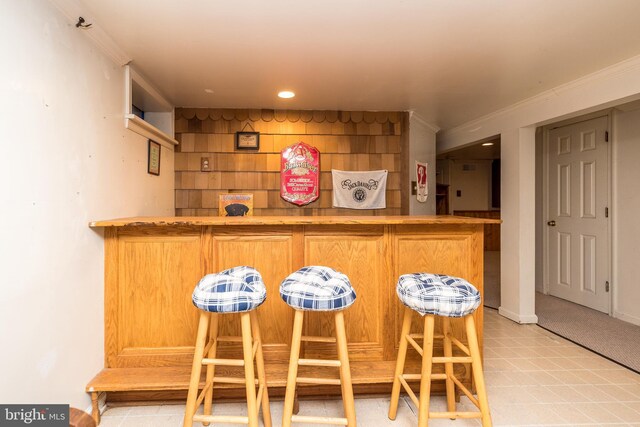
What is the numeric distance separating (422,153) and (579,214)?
6.07ft

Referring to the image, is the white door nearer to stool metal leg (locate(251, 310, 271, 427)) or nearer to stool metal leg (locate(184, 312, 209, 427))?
stool metal leg (locate(251, 310, 271, 427))

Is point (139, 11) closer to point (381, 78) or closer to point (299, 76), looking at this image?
point (299, 76)

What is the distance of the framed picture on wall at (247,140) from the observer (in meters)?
3.80

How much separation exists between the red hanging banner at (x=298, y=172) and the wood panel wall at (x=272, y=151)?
0.06 m

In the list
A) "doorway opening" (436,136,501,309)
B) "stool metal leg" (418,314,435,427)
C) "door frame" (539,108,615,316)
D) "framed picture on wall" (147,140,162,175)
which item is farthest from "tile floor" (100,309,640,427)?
"doorway opening" (436,136,501,309)

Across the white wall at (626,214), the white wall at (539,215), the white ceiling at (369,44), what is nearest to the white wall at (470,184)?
the white wall at (539,215)

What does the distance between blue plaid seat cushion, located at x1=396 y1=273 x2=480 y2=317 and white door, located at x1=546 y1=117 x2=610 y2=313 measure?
308 centimetres

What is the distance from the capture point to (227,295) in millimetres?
1516

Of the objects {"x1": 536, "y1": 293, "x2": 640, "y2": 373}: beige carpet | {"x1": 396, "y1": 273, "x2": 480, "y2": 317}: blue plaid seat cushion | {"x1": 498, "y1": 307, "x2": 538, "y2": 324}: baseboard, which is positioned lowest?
{"x1": 536, "y1": 293, "x2": 640, "y2": 373}: beige carpet

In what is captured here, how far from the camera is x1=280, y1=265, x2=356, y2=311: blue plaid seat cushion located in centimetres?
155

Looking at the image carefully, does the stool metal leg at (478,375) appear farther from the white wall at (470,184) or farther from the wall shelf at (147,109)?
the white wall at (470,184)

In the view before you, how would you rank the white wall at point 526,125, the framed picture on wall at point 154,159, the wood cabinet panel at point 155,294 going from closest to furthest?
the wood cabinet panel at point 155,294 < the white wall at point 526,125 < the framed picture on wall at point 154,159

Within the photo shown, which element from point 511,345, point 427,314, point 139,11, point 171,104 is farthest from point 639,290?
point 171,104

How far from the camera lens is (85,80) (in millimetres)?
1881
